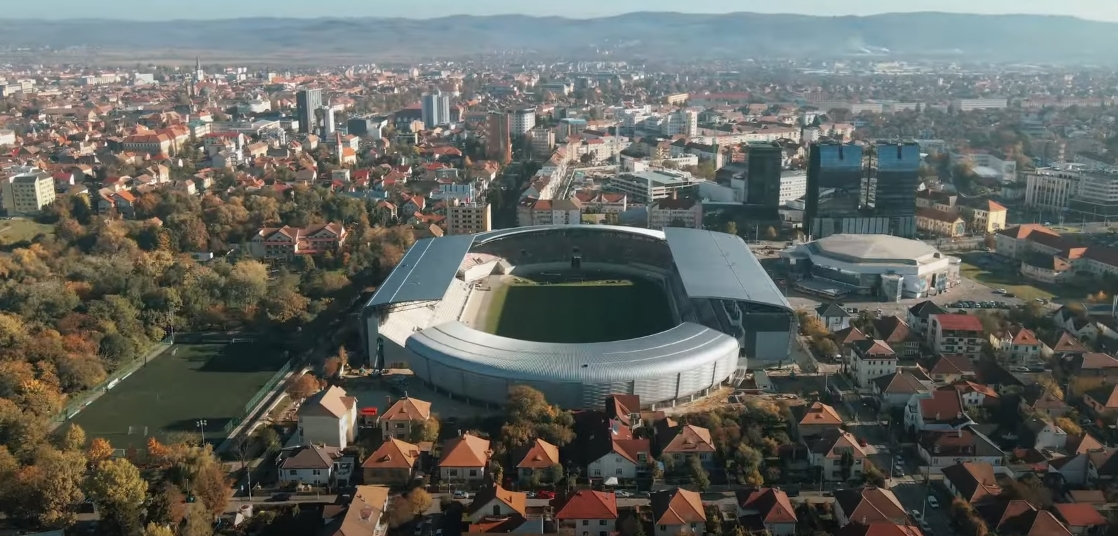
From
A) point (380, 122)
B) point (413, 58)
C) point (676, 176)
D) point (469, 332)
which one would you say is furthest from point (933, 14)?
point (469, 332)

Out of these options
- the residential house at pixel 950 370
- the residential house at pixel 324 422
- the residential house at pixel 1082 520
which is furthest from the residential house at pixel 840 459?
the residential house at pixel 324 422

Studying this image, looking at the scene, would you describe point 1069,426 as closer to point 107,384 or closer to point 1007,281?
point 1007,281

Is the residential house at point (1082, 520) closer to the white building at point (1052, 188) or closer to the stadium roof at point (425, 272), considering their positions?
the stadium roof at point (425, 272)

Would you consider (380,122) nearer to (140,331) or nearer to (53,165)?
(53,165)

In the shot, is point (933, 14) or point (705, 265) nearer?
point (705, 265)

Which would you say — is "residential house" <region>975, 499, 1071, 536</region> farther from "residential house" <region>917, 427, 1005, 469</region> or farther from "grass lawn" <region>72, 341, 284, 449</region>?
"grass lawn" <region>72, 341, 284, 449</region>

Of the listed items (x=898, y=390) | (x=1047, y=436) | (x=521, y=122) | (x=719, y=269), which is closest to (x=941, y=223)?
(x=719, y=269)
